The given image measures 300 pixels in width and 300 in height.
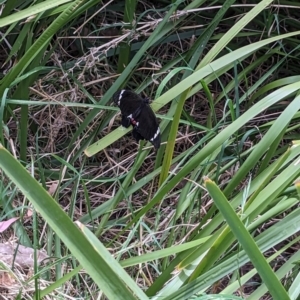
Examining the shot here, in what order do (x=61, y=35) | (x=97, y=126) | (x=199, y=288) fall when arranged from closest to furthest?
(x=199, y=288) → (x=97, y=126) → (x=61, y=35)

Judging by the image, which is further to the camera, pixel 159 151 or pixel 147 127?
pixel 159 151

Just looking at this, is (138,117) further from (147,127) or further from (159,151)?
(159,151)

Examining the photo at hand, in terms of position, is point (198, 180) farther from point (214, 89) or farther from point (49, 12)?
point (49, 12)

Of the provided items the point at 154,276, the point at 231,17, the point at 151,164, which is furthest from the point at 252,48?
the point at 154,276

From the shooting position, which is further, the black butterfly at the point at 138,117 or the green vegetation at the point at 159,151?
the black butterfly at the point at 138,117

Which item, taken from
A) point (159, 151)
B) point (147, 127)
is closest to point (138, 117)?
point (147, 127)
